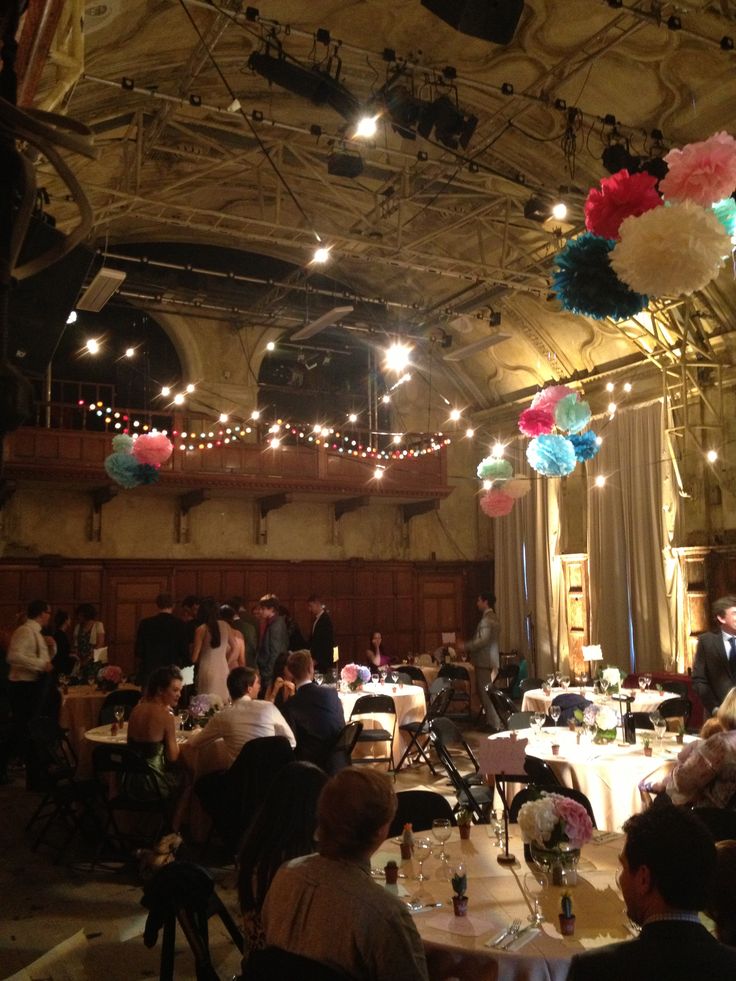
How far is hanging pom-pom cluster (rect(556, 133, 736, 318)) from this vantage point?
3.57 meters

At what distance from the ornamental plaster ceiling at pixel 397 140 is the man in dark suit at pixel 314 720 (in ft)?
14.7

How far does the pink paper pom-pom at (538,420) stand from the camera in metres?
8.02

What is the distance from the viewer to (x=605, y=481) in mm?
12836

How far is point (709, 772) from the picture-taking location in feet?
12.7

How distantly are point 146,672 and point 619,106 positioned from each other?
7896 mm

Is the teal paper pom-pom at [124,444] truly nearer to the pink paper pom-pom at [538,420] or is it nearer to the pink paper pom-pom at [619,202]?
the pink paper pom-pom at [538,420]

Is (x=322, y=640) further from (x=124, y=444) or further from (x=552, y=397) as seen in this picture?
(x=552, y=397)

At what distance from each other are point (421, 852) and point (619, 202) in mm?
3117

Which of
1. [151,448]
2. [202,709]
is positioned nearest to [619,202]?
[202,709]

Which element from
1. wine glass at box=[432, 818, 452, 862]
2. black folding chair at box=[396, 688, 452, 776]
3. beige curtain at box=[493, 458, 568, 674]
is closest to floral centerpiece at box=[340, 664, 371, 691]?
black folding chair at box=[396, 688, 452, 776]

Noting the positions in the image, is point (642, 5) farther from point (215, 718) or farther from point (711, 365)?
point (215, 718)

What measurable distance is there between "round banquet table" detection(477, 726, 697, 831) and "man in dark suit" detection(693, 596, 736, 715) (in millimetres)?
1193

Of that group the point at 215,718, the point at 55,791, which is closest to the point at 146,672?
the point at 55,791

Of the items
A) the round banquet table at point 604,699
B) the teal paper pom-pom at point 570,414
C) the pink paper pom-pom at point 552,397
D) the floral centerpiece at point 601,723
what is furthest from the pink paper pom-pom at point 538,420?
the floral centerpiece at point 601,723
